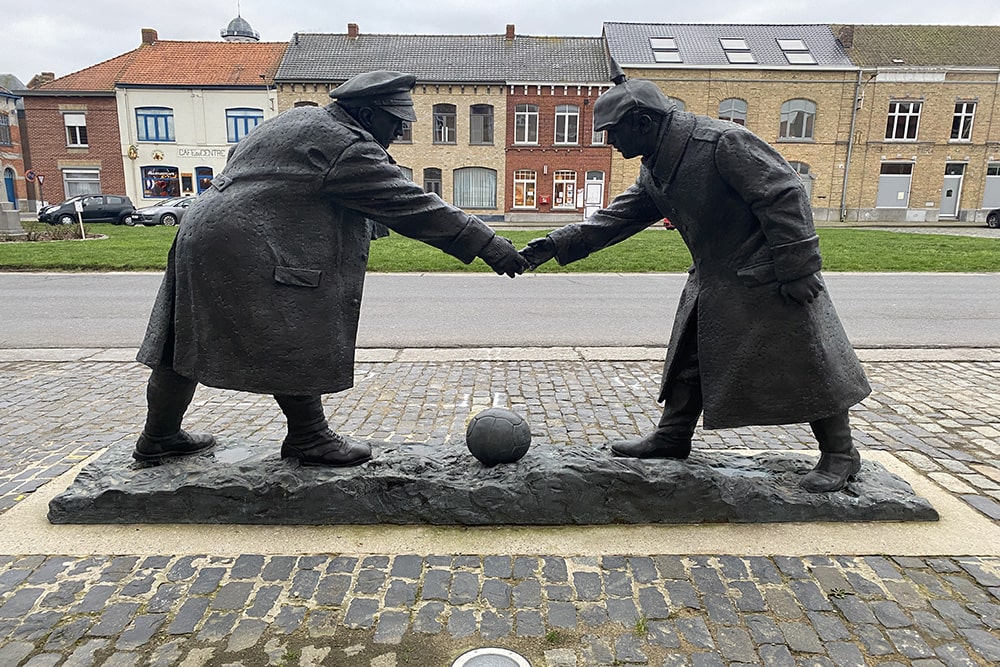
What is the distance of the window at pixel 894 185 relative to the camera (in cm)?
3347

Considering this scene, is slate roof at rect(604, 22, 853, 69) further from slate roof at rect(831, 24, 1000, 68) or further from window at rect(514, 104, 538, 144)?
window at rect(514, 104, 538, 144)

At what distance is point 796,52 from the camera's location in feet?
108

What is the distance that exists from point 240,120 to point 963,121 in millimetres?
34237

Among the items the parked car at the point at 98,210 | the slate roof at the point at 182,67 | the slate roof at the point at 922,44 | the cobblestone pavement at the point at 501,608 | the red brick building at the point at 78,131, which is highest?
the slate roof at the point at 922,44

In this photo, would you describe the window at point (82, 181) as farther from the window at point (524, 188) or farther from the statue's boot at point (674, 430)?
the statue's boot at point (674, 430)

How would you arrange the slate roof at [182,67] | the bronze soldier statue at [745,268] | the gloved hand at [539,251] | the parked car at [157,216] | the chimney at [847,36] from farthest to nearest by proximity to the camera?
the slate roof at [182,67] → the chimney at [847,36] → the parked car at [157,216] → the gloved hand at [539,251] → the bronze soldier statue at [745,268]

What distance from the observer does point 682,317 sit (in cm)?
342

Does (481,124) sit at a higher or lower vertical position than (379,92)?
higher

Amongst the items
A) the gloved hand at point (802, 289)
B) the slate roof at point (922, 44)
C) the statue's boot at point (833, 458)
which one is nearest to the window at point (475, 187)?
the slate roof at point (922, 44)

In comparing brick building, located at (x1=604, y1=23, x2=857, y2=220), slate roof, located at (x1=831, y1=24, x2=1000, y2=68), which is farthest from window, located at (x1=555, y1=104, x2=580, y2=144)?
slate roof, located at (x1=831, y1=24, x2=1000, y2=68)

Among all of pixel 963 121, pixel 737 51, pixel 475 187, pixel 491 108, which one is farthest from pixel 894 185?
pixel 475 187

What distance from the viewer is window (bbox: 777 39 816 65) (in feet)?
107

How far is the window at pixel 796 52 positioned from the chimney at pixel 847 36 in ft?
6.04

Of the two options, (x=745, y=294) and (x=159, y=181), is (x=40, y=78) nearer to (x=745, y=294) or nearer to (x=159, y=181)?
(x=159, y=181)
